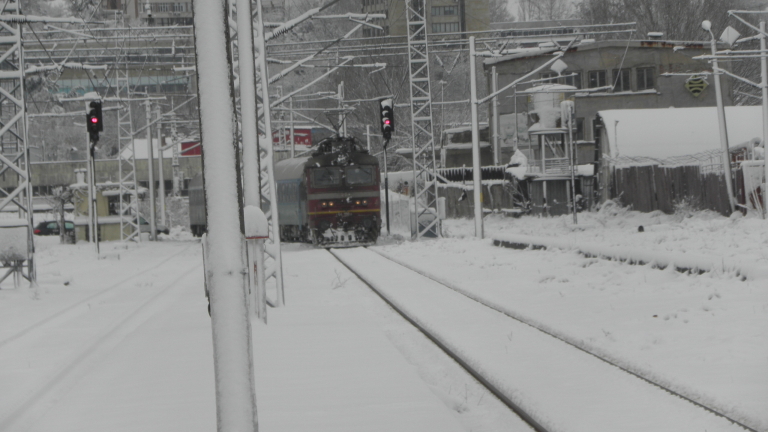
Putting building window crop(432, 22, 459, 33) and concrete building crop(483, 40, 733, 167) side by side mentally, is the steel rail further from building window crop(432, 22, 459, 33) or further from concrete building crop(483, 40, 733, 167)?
building window crop(432, 22, 459, 33)

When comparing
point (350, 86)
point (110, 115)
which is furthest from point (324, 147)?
point (110, 115)

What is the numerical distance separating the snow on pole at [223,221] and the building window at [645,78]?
57.5 metres

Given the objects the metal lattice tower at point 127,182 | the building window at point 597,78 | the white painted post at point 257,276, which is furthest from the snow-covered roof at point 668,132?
the white painted post at point 257,276

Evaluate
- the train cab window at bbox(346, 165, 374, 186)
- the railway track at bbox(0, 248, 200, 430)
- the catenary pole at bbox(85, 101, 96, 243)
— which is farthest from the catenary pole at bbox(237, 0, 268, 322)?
the train cab window at bbox(346, 165, 374, 186)

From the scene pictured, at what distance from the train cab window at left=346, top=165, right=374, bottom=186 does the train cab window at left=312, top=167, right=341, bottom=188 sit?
40cm

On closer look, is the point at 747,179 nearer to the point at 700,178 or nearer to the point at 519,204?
the point at 700,178

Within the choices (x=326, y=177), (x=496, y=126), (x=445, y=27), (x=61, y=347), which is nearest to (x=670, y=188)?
(x=326, y=177)

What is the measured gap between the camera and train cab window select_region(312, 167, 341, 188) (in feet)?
111

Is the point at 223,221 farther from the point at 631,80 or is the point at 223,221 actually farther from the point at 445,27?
the point at 445,27

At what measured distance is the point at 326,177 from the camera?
111 ft

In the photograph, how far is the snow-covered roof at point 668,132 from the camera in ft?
148

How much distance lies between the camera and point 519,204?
50.1 meters

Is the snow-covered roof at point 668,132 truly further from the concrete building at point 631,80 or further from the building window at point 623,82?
the building window at point 623,82

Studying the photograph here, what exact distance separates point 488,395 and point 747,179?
2715cm
